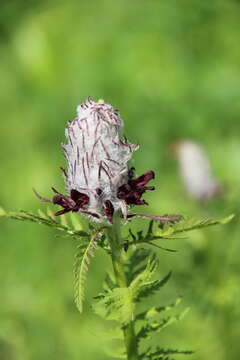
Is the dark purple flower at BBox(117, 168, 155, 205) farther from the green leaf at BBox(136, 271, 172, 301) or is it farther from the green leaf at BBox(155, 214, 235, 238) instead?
the green leaf at BBox(136, 271, 172, 301)

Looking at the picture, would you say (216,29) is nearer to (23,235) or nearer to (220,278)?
(23,235)

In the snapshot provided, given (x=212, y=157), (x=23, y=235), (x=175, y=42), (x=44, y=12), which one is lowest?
(x=23, y=235)

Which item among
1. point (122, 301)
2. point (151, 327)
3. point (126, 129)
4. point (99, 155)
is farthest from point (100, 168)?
point (126, 129)

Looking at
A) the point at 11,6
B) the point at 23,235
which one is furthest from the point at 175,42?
the point at 23,235

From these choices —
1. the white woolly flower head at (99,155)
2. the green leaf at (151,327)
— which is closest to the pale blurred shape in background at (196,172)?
the green leaf at (151,327)

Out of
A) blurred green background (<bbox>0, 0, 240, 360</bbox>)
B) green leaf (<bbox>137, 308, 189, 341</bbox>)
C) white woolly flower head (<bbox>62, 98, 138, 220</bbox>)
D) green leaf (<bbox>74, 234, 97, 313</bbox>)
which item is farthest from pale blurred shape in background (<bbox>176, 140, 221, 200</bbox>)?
green leaf (<bbox>74, 234, 97, 313</bbox>)
